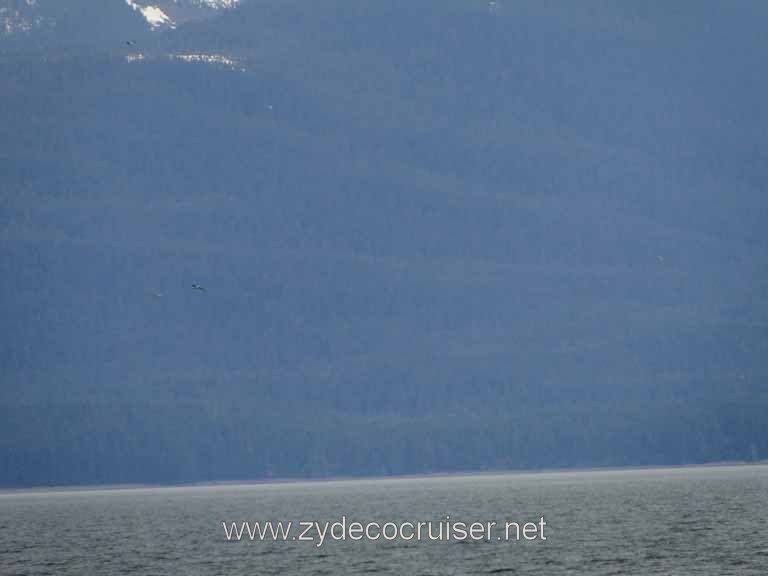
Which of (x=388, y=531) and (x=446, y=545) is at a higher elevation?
(x=388, y=531)

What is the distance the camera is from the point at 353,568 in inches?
3920

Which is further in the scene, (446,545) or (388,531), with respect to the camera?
(388,531)

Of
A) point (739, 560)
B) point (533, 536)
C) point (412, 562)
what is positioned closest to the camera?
point (739, 560)

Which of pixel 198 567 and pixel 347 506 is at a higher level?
pixel 347 506

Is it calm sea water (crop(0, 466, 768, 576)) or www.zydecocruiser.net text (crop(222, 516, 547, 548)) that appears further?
www.zydecocruiser.net text (crop(222, 516, 547, 548))

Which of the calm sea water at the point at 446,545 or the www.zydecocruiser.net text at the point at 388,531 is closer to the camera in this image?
the calm sea water at the point at 446,545

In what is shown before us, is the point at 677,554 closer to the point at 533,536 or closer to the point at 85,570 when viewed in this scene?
the point at 533,536

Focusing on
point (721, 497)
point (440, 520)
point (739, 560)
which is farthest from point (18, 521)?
point (739, 560)

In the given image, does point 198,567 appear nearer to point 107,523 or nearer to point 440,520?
point 440,520

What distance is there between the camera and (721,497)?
17100cm

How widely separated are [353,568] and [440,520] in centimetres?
4815

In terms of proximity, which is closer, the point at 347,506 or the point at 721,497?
the point at 721,497

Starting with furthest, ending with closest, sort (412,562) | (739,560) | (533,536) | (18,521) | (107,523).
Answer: (18,521), (107,523), (533,536), (412,562), (739,560)

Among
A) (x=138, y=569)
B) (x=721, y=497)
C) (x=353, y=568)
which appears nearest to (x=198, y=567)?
(x=138, y=569)
